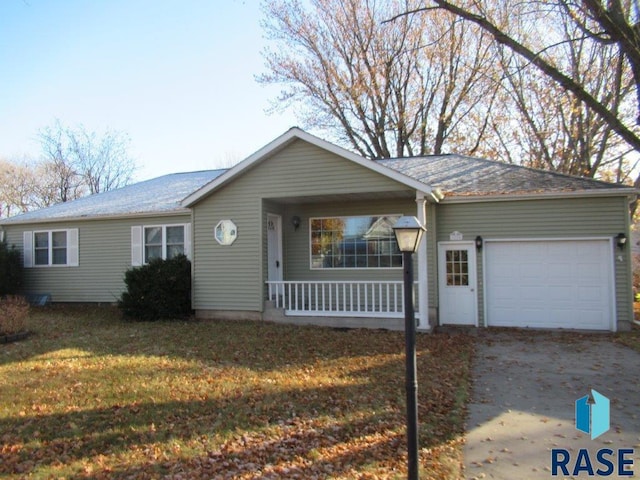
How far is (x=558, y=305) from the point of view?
10.1 meters

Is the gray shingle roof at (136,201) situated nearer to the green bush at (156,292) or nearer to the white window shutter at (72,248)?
the white window shutter at (72,248)

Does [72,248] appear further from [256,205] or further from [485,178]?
[485,178]

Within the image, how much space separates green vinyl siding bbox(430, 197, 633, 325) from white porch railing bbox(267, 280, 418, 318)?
1.17 metres

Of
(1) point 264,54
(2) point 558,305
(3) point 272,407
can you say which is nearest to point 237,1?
(3) point 272,407

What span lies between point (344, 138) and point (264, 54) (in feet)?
20.1

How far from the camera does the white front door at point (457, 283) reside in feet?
34.8

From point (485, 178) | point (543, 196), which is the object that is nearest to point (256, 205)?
point (485, 178)

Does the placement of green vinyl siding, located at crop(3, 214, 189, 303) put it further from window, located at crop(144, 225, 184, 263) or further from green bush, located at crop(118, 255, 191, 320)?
green bush, located at crop(118, 255, 191, 320)

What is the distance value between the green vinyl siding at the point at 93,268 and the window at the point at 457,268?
27.0 feet

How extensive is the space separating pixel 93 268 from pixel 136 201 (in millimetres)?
2544

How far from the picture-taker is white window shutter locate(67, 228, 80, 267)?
14281mm

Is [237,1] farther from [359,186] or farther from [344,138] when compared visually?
[344,138]

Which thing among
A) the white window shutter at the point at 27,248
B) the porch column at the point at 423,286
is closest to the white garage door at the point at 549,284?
the porch column at the point at 423,286

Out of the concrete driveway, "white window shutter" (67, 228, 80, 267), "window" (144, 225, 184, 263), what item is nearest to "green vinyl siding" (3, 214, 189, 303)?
"white window shutter" (67, 228, 80, 267)
